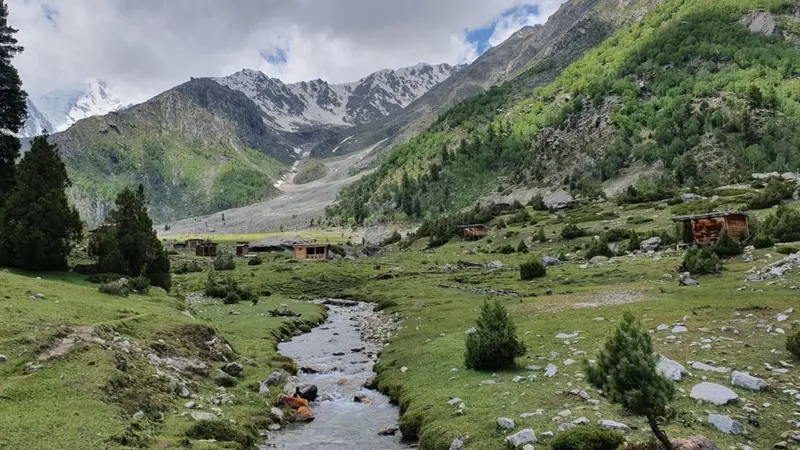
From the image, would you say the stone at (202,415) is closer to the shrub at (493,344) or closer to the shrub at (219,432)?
the shrub at (219,432)

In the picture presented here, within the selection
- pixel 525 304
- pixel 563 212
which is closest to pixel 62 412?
pixel 525 304

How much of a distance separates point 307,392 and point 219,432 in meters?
8.41

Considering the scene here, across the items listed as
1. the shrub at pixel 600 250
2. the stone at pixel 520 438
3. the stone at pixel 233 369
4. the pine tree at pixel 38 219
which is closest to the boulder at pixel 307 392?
the stone at pixel 233 369

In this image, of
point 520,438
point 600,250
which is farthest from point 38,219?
point 600,250

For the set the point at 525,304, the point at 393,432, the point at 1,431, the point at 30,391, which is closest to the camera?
the point at 1,431

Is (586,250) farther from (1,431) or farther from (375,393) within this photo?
(1,431)

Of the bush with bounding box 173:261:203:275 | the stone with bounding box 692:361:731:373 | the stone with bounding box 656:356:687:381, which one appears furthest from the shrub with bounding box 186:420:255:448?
the bush with bounding box 173:261:203:275

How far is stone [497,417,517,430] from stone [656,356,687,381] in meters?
5.64

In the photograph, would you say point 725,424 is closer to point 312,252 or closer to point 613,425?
point 613,425

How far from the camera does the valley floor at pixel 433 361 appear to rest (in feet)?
54.1

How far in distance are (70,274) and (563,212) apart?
127367mm

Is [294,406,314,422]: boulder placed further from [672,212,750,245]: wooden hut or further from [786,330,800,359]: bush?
[672,212,750,245]: wooden hut

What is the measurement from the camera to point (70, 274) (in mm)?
41219

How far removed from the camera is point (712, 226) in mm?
68250
